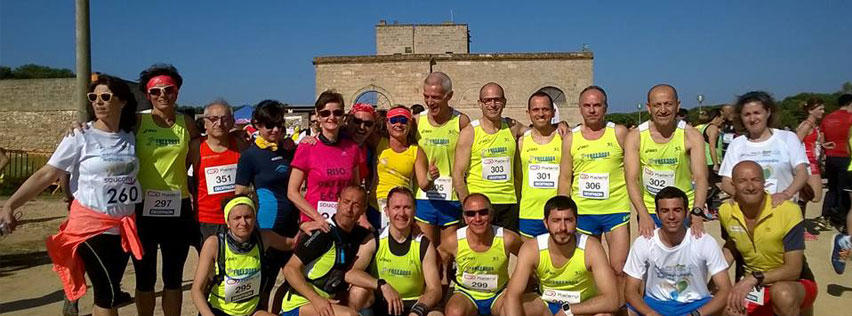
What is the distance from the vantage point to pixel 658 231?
377 cm

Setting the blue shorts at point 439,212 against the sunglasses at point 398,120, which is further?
the blue shorts at point 439,212

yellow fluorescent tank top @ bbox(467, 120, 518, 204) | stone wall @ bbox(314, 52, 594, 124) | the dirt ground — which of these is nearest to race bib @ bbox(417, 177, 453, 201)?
yellow fluorescent tank top @ bbox(467, 120, 518, 204)

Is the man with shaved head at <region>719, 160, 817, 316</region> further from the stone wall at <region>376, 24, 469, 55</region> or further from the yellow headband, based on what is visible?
the stone wall at <region>376, 24, 469, 55</region>

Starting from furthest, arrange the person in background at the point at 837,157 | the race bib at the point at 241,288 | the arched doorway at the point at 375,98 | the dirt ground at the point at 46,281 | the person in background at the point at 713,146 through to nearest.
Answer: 1. the arched doorway at the point at 375,98
2. the person in background at the point at 713,146
3. the person in background at the point at 837,157
4. the dirt ground at the point at 46,281
5. the race bib at the point at 241,288

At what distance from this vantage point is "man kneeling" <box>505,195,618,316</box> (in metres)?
3.55

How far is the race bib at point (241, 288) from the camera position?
142 inches

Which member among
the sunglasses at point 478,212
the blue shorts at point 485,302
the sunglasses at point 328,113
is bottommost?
the blue shorts at point 485,302

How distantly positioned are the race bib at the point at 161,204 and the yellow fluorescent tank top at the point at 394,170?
59.5 inches

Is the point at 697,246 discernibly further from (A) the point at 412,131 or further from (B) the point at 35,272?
(B) the point at 35,272

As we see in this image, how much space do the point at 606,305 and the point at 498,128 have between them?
1705 mm

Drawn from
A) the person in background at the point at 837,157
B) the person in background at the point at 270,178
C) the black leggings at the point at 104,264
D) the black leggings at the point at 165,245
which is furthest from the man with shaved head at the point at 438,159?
the person in background at the point at 837,157

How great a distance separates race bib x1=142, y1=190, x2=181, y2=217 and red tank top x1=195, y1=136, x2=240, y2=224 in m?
0.24

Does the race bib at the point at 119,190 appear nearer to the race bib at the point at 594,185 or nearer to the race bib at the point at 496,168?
the race bib at the point at 496,168

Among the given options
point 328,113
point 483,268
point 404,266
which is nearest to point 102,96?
point 328,113
